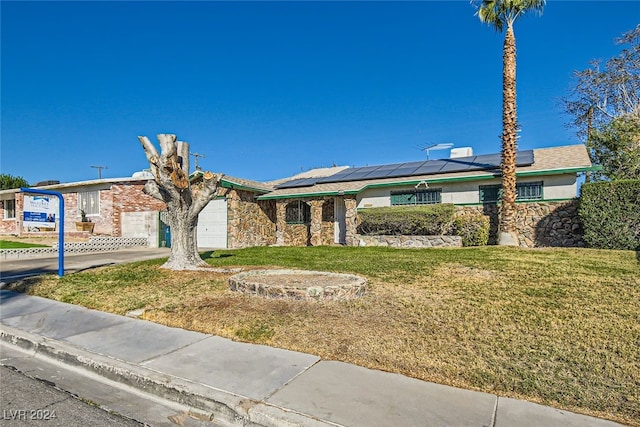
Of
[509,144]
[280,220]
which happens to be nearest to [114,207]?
[280,220]

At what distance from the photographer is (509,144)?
14.9 meters

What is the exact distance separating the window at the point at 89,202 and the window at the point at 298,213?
11.8 m

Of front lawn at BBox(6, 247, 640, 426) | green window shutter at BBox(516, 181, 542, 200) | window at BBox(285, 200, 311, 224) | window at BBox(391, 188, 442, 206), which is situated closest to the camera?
front lawn at BBox(6, 247, 640, 426)

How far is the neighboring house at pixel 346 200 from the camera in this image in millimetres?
15109

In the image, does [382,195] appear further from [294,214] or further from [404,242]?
[294,214]

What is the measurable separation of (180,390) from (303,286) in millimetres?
3371

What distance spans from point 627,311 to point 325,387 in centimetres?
489

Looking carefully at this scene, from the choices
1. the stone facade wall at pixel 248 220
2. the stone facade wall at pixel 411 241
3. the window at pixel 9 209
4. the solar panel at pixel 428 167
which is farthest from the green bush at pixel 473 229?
the window at pixel 9 209

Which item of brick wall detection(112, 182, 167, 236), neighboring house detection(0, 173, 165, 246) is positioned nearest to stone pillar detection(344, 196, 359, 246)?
neighboring house detection(0, 173, 165, 246)

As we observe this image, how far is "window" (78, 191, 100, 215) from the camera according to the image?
76.1 ft

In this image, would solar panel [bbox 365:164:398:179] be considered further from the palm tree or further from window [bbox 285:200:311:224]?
the palm tree

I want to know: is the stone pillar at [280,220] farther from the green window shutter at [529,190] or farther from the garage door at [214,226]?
the green window shutter at [529,190]

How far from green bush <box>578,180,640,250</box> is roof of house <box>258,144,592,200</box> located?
132 cm

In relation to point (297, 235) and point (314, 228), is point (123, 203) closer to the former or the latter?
point (297, 235)
